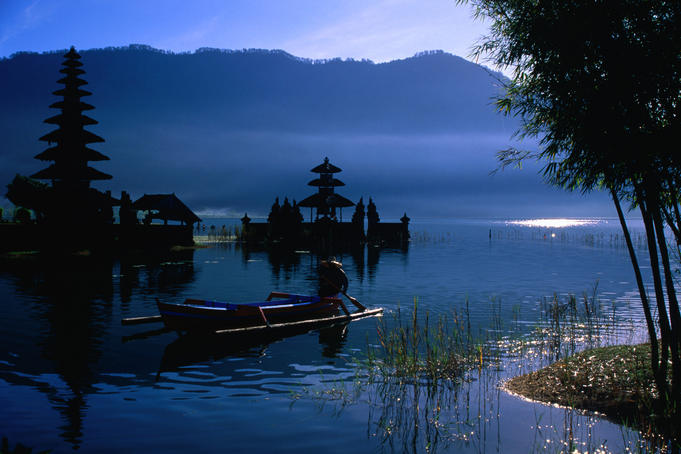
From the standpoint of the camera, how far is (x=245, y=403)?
8.85 meters

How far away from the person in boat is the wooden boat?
5.34 ft

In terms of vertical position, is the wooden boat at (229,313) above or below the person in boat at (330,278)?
below

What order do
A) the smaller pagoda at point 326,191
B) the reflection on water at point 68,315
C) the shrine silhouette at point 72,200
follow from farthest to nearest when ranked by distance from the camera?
the smaller pagoda at point 326,191 < the shrine silhouette at point 72,200 < the reflection on water at point 68,315

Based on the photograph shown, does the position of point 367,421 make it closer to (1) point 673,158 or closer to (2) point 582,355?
(2) point 582,355

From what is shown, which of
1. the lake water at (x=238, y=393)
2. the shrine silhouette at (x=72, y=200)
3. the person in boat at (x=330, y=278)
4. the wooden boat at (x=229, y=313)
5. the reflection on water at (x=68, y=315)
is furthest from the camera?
the shrine silhouette at (x=72, y=200)

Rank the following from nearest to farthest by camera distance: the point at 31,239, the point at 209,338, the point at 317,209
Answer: the point at 209,338 < the point at 31,239 < the point at 317,209

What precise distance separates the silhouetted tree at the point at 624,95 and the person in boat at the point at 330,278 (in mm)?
10090

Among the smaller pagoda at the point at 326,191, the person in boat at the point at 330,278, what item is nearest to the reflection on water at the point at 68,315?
the person in boat at the point at 330,278

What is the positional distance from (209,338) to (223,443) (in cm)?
639

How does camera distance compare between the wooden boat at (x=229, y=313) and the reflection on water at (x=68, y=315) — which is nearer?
the reflection on water at (x=68, y=315)

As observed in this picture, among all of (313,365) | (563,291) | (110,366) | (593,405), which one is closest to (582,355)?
(593,405)

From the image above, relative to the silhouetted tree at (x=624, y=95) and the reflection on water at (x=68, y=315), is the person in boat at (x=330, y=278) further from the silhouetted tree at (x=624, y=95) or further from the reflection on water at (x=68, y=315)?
the silhouetted tree at (x=624, y=95)

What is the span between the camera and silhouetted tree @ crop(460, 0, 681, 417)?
25.1 ft

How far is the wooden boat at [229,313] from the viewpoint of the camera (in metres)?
12.8
